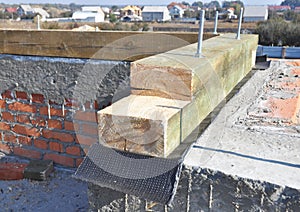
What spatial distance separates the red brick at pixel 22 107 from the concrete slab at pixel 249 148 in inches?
58.6

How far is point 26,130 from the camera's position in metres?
2.54

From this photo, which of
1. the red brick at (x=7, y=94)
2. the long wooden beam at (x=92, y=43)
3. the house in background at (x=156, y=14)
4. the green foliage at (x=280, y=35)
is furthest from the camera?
the house in background at (x=156, y=14)

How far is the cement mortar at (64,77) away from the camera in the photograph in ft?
7.33

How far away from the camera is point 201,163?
112 centimetres

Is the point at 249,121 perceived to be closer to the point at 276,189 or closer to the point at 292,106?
the point at 292,106

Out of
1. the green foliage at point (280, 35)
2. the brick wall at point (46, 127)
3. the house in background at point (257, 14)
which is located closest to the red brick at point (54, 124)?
the brick wall at point (46, 127)

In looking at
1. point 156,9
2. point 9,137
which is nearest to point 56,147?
point 9,137

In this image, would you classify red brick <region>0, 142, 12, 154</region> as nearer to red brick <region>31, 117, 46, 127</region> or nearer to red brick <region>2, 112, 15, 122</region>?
red brick <region>2, 112, 15, 122</region>

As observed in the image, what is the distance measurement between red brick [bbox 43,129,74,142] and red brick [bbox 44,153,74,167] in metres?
0.14

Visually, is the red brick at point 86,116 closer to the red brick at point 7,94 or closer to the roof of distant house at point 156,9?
the red brick at point 7,94

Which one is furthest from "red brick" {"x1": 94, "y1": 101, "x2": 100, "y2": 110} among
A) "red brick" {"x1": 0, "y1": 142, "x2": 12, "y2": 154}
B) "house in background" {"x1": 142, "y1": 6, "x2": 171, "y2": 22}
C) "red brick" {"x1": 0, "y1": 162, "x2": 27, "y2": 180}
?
"house in background" {"x1": 142, "y1": 6, "x2": 171, "y2": 22}

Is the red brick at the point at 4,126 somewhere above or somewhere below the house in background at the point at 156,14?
below

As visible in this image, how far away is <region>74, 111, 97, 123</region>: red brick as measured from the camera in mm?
2334

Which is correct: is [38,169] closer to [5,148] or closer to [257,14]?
[5,148]
